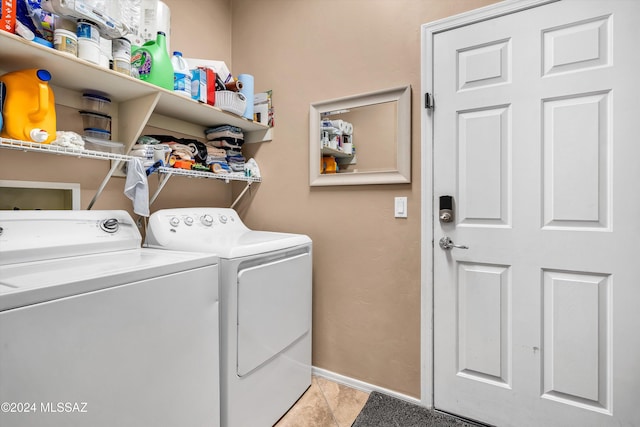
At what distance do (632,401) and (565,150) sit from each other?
1102 millimetres

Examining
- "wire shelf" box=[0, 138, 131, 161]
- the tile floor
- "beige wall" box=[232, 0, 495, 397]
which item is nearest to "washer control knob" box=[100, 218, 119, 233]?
"wire shelf" box=[0, 138, 131, 161]

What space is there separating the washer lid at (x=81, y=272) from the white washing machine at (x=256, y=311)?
0.18 metres

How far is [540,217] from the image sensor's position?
1520 mm

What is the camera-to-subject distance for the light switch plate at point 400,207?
1843 mm

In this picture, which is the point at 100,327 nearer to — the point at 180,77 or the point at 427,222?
the point at 180,77

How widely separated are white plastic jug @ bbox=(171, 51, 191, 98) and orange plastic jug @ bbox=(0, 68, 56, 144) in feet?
1.97

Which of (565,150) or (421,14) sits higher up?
(421,14)

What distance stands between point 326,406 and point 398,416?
1.30 ft

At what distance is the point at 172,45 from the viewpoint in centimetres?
204

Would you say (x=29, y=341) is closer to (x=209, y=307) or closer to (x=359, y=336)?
(x=209, y=307)

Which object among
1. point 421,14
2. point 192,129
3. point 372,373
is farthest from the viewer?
point 192,129

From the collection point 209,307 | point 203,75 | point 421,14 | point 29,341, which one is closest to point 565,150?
point 421,14

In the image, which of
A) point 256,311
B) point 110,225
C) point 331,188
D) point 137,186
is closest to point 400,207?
point 331,188

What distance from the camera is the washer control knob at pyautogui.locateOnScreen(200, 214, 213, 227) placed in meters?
1.87
